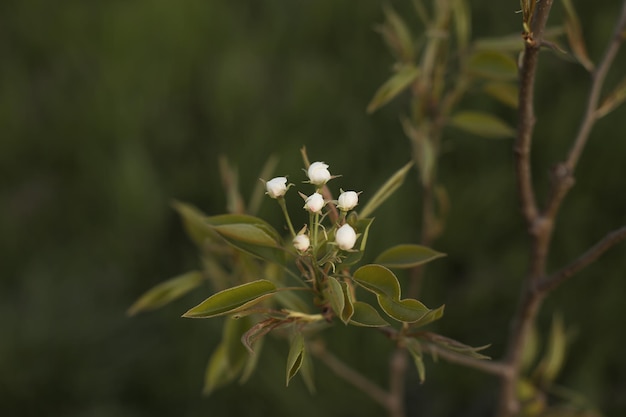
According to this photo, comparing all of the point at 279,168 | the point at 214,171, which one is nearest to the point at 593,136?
the point at 279,168

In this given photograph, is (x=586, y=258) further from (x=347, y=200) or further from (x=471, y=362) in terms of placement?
(x=347, y=200)

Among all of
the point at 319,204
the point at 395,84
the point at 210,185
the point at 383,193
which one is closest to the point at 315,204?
the point at 319,204

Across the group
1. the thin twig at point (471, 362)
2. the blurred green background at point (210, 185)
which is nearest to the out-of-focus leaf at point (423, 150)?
the thin twig at point (471, 362)

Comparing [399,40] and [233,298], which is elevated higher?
[399,40]

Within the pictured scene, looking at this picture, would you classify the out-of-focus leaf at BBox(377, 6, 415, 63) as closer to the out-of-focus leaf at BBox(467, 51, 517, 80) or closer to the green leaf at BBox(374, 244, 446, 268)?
the out-of-focus leaf at BBox(467, 51, 517, 80)

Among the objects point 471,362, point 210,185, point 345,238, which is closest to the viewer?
point 345,238

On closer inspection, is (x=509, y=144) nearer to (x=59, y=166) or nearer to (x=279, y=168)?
(x=279, y=168)

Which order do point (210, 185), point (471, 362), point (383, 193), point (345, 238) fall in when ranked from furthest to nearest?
1. point (210, 185)
2. point (471, 362)
3. point (383, 193)
4. point (345, 238)

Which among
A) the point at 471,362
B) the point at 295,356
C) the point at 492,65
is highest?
the point at 492,65
